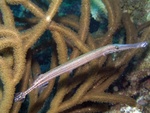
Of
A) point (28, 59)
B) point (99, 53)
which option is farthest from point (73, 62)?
point (28, 59)

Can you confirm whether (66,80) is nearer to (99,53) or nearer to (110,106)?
(99,53)

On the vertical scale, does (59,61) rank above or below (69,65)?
above

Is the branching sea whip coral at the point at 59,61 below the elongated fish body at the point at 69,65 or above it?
above

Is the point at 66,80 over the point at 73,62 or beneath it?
over

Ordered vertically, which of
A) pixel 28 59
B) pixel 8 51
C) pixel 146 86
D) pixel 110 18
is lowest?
pixel 146 86

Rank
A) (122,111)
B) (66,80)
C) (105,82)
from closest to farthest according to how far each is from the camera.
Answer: (66,80), (105,82), (122,111)

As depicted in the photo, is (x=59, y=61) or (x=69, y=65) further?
(x=59, y=61)

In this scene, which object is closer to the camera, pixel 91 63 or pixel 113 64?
pixel 91 63

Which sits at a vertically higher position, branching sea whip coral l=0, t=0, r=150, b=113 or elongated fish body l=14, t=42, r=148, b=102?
branching sea whip coral l=0, t=0, r=150, b=113

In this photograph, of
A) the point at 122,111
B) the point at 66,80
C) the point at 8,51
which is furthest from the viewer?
the point at 122,111
